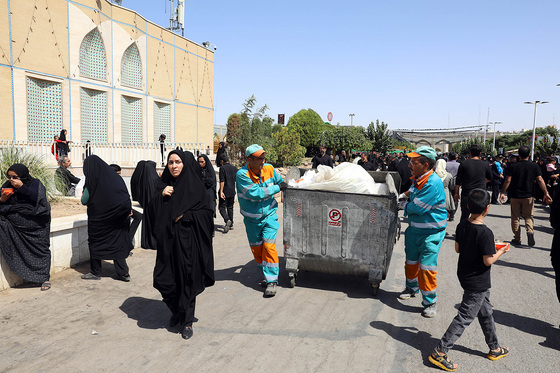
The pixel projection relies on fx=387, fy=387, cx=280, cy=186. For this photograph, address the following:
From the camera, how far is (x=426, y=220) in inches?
171

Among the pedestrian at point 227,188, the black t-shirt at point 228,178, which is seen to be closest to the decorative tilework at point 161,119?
the pedestrian at point 227,188

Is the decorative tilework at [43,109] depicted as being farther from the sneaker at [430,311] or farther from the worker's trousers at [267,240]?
the sneaker at [430,311]

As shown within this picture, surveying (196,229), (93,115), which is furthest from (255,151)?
(93,115)

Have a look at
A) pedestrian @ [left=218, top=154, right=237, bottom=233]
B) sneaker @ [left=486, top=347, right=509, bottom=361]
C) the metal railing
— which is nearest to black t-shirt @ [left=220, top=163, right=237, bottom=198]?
pedestrian @ [left=218, top=154, right=237, bottom=233]

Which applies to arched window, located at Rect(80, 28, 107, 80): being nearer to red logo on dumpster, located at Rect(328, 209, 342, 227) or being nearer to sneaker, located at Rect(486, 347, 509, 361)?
red logo on dumpster, located at Rect(328, 209, 342, 227)

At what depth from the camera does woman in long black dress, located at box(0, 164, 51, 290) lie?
475 centimetres

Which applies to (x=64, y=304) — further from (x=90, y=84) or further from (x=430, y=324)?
(x=90, y=84)

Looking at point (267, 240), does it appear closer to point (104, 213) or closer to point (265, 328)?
point (265, 328)

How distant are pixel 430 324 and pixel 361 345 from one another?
0.99 meters

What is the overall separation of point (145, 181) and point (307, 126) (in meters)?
44.3

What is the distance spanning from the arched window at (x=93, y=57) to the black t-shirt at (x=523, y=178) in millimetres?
17457

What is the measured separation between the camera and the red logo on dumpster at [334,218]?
4.85m

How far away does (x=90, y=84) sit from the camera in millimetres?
17922

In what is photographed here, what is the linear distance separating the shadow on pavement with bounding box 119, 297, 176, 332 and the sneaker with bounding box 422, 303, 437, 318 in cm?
280
